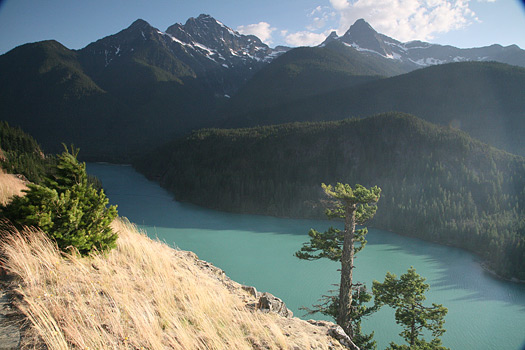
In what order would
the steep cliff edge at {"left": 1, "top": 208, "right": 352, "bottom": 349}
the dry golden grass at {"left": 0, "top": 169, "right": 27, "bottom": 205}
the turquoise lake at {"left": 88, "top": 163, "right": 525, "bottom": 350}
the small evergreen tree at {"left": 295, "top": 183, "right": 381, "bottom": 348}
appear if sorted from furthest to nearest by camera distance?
the turquoise lake at {"left": 88, "top": 163, "right": 525, "bottom": 350} < the small evergreen tree at {"left": 295, "top": 183, "right": 381, "bottom": 348} < the dry golden grass at {"left": 0, "top": 169, "right": 27, "bottom": 205} < the steep cliff edge at {"left": 1, "top": 208, "right": 352, "bottom": 349}

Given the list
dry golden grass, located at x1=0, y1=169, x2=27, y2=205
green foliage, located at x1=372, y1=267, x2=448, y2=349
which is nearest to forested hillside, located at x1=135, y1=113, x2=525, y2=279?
green foliage, located at x1=372, y1=267, x2=448, y2=349

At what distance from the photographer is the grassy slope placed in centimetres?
317

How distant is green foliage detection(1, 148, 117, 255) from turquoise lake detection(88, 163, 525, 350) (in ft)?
11.6

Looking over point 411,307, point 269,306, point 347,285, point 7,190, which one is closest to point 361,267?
point 411,307

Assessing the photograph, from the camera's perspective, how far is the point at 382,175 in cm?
7638

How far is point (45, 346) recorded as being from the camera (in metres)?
2.86

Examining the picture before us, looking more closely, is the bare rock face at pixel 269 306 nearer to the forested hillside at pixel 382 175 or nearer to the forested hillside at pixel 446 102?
the forested hillside at pixel 382 175

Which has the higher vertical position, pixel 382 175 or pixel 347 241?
pixel 382 175

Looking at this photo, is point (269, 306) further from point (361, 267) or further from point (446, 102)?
point (446, 102)

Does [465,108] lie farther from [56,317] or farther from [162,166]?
[56,317]

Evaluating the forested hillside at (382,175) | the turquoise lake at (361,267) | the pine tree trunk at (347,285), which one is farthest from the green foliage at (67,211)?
the forested hillside at (382,175)

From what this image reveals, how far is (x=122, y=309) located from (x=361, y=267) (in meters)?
37.5

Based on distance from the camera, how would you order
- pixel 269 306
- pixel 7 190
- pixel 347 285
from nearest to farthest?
pixel 269 306, pixel 7 190, pixel 347 285

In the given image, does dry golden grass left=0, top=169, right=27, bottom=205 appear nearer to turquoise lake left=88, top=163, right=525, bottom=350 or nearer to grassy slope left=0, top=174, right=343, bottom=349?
grassy slope left=0, top=174, right=343, bottom=349
